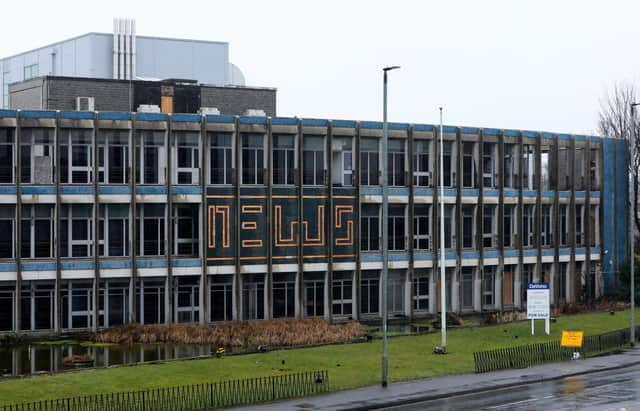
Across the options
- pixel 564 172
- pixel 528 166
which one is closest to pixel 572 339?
pixel 528 166

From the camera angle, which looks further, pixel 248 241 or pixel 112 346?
pixel 248 241

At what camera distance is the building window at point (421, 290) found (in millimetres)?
74938

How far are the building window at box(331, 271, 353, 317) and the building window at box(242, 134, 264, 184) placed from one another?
888 cm

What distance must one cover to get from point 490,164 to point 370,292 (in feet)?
48.3

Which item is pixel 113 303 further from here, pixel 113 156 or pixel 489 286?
pixel 489 286

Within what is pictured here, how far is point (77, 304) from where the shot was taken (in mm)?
63281

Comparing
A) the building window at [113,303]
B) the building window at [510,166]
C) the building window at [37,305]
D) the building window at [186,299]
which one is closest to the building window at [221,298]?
the building window at [186,299]

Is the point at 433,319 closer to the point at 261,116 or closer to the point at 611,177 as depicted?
the point at 261,116

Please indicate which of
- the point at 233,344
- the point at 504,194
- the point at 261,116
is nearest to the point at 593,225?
the point at 504,194

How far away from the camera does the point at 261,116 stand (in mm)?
69500

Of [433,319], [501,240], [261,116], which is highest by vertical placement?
[261,116]

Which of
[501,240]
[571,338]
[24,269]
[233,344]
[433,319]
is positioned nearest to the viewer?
[571,338]

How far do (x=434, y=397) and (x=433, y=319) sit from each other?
33.2m

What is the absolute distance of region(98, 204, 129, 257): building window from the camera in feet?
210
